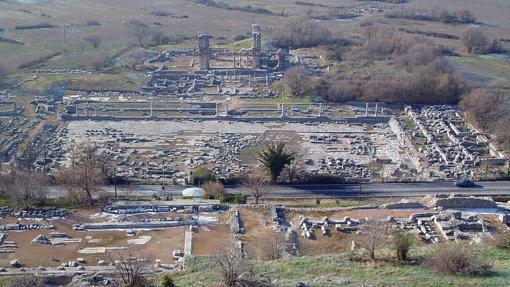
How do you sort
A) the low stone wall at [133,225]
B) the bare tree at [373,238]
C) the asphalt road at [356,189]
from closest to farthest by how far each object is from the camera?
the bare tree at [373,238] → the low stone wall at [133,225] → the asphalt road at [356,189]

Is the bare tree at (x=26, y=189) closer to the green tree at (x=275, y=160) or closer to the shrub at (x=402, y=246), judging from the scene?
the green tree at (x=275, y=160)

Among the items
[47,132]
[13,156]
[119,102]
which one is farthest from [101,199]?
[119,102]

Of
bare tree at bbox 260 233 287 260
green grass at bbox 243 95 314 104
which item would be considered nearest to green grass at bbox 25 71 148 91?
green grass at bbox 243 95 314 104

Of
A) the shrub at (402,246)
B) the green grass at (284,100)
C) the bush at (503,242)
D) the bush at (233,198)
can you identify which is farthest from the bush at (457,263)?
the green grass at (284,100)

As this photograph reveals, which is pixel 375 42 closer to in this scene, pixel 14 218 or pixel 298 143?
pixel 298 143

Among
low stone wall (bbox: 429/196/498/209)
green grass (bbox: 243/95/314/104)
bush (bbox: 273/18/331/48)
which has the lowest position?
low stone wall (bbox: 429/196/498/209)

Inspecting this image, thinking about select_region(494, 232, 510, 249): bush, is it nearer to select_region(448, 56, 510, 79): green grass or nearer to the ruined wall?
the ruined wall

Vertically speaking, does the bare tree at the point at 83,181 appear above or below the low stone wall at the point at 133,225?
above
